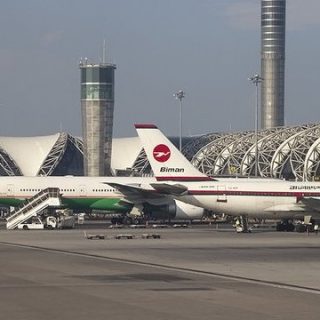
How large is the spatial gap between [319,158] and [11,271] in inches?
4920

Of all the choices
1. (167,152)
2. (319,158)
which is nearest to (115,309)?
(167,152)

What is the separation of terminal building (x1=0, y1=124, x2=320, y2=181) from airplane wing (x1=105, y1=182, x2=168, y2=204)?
56358 millimetres

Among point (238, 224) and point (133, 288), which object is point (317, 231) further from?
point (133, 288)

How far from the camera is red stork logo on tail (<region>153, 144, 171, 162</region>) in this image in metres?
76.1

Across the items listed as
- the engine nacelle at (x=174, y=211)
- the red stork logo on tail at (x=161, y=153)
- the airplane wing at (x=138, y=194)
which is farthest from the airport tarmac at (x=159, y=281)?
the airplane wing at (x=138, y=194)

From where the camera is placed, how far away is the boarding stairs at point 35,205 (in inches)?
3115

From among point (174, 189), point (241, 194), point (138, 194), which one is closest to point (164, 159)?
point (174, 189)

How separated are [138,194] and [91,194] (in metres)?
4.76

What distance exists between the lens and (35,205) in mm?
82375

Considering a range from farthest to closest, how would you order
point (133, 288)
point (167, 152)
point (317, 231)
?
1. point (167, 152)
2. point (317, 231)
3. point (133, 288)

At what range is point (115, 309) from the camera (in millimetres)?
22266

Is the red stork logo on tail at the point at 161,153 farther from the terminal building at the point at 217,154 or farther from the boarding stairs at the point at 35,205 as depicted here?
the terminal building at the point at 217,154

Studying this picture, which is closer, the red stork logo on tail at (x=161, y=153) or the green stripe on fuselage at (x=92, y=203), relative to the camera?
the red stork logo on tail at (x=161, y=153)

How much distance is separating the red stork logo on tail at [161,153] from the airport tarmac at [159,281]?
2407 cm
